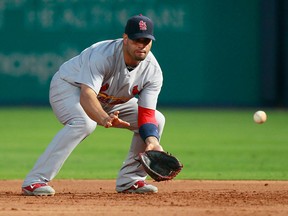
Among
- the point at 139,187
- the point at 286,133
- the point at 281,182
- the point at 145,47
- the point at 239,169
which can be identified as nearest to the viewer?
Answer: the point at 145,47

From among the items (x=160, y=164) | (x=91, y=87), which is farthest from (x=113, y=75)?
(x=160, y=164)

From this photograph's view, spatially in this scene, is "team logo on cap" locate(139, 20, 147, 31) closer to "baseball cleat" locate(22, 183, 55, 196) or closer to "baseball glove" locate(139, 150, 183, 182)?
"baseball glove" locate(139, 150, 183, 182)

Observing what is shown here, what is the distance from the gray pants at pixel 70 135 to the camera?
7121mm

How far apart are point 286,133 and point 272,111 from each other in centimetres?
464

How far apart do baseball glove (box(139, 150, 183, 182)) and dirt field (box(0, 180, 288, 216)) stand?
21cm

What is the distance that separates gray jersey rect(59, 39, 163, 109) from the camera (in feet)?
22.9

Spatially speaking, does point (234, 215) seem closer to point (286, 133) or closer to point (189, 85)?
point (286, 133)

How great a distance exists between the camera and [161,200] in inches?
277

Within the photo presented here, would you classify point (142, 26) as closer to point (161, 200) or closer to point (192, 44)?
point (161, 200)

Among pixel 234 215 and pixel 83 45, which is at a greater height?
pixel 234 215

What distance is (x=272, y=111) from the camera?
1964cm

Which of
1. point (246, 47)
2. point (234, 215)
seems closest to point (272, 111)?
point (246, 47)

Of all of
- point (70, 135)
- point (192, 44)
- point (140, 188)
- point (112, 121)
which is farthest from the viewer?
point (192, 44)

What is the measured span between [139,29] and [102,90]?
0.69m
